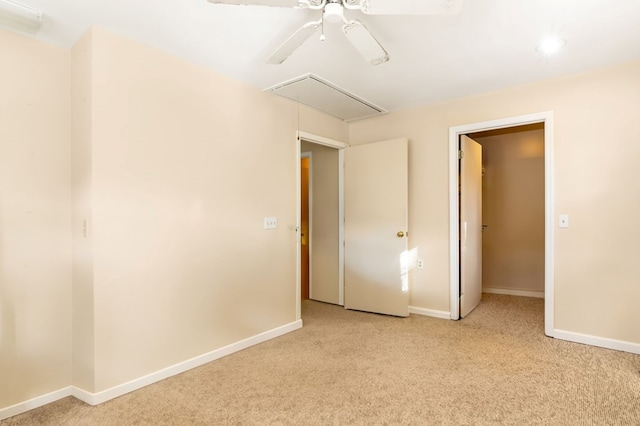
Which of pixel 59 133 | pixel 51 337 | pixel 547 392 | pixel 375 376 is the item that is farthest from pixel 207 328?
pixel 547 392

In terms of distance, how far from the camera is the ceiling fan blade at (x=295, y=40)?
5.84 feet

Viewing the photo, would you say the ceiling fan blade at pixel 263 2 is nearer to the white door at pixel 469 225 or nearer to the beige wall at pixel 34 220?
the beige wall at pixel 34 220

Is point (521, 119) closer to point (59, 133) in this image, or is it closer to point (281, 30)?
point (281, 30)

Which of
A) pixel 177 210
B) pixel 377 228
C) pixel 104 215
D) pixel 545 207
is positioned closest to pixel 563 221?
pixel 545 207

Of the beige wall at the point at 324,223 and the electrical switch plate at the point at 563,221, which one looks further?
the beige wall at the point at 324,223

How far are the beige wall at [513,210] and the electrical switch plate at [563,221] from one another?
192 centimetres

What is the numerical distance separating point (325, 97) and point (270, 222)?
1.37m

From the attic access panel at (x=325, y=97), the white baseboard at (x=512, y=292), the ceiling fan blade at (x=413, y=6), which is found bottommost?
the white baseboard at (x=512, y=292)

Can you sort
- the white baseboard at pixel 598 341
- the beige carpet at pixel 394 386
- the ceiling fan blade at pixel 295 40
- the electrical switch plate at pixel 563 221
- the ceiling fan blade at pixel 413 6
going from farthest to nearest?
the electrical switch plate at pixel 563 221 < the white baseboard at pixel 598 341 < the beige carpet at pixel 394 386 < the ceiling fan blade at pixel 295 40 < the ceiling fan blade at pixel 413 6

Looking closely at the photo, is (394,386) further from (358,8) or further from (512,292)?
(512,292)

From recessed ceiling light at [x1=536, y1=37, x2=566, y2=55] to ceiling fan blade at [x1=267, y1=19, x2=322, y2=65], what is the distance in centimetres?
167

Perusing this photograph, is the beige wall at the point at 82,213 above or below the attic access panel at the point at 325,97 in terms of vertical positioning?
below

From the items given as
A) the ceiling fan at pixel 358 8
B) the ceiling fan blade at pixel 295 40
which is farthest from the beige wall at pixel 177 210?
the ceiling fan at pixel 358 8

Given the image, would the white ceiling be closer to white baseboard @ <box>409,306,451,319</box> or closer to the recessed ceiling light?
the recessed ceiling light
